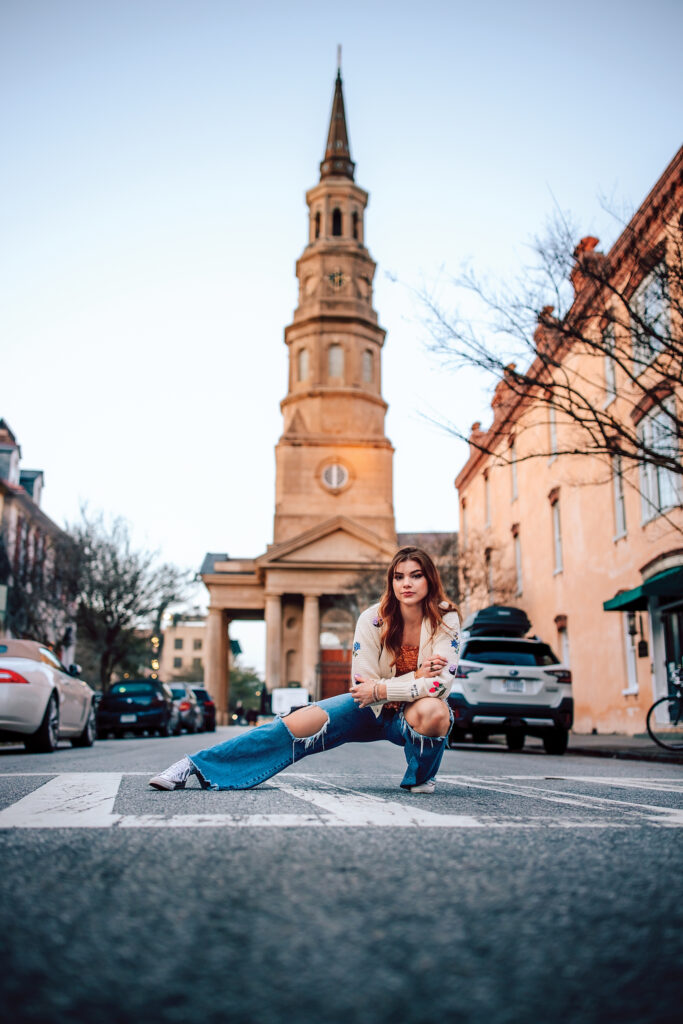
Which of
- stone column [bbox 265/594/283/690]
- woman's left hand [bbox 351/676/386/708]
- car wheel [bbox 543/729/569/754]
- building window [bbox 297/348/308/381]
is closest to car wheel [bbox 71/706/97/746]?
car wheel [bbox 543/729/569/754]

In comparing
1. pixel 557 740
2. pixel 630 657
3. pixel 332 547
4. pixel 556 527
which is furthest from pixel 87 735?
pixel 332 547

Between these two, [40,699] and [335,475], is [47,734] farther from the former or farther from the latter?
[335,475]

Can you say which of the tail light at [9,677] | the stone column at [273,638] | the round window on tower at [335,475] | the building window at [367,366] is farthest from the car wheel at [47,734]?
the building window at [367,366]

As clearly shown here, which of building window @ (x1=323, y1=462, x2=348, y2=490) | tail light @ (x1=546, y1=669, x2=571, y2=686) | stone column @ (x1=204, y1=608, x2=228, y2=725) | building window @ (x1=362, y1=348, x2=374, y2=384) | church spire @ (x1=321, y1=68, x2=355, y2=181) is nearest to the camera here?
tail light @ (x1=546, y1=669, x2=571, y2=686)

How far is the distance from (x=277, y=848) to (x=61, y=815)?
4.47 ft

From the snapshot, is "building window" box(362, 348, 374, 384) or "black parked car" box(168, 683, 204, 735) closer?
"black parked car" box(168, 683, 204, 735)

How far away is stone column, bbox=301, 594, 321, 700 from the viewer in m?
58.6

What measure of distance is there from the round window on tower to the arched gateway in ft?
0.21

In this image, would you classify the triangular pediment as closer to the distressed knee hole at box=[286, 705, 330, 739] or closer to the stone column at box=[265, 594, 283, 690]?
the stone column at box=[265, 594, 283, 690]

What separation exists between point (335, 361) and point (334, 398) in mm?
2911

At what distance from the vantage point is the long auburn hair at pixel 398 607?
16.8 feet

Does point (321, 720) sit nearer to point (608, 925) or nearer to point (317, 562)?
point (608, 925)

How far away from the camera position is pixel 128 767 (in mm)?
8625

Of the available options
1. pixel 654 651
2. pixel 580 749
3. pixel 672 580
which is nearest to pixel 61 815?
pixel 580 749
